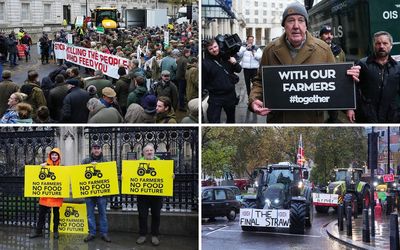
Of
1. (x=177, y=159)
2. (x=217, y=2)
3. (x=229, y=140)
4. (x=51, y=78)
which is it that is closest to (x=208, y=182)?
(x=229, y=140)

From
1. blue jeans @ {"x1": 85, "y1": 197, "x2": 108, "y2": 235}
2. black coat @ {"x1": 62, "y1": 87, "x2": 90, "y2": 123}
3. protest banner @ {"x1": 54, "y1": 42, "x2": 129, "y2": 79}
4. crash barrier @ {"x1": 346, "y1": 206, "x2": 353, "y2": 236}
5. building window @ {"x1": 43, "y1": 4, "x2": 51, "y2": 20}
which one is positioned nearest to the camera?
crash barrier @ {"x1": 346, "y1": 206, "x2": 353, "y2": 236}

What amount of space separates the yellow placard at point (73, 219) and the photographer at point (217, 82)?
100 inches

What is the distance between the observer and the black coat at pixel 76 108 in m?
9.51

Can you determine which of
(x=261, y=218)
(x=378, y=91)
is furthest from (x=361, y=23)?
(x=261, y=218)

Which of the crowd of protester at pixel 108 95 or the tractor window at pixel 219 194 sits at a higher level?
the crowd of protester at pixel 108 95

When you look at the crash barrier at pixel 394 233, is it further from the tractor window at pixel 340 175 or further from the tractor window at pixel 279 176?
the tractor window at pixel 279 176

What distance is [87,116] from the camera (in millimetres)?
9523

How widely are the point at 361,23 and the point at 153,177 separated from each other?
4070mm

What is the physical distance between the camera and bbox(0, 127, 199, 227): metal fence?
28.7 ft

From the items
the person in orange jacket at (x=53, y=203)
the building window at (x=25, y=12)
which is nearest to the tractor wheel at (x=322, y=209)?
the person in orange jacket at (x=53, y=203)

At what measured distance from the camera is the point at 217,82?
25.3ft

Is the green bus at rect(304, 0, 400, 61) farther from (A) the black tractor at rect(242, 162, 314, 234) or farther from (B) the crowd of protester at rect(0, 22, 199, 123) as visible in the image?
(B) the crowd of protester at rect(0, 22, 199, 123)

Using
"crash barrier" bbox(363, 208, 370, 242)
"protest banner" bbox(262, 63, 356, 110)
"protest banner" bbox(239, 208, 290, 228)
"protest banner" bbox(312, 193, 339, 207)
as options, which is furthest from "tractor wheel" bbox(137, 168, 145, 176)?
"crash barrier" bbox(363, 208, 370, 242)

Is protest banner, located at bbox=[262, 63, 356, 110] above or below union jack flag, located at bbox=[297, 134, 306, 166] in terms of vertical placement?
above
